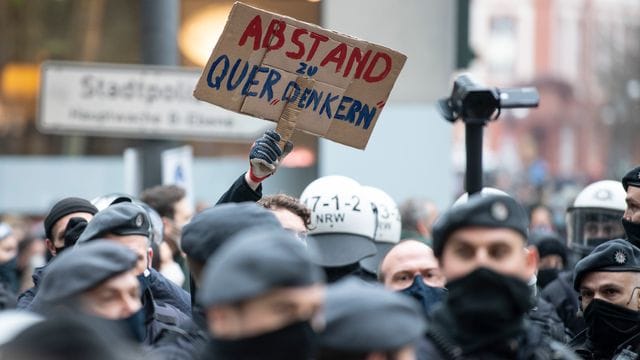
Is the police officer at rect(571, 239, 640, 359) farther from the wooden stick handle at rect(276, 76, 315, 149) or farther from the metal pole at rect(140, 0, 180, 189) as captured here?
the metal pole at rect(140, 0, 180, 189)

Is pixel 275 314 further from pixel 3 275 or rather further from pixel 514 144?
pixel 514 144

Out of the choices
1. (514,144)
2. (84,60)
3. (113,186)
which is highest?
(84,60)

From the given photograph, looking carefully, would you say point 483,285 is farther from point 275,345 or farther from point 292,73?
point 292,73

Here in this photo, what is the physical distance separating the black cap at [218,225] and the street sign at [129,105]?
4.60 m

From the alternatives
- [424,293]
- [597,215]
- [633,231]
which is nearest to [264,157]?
[424,293]

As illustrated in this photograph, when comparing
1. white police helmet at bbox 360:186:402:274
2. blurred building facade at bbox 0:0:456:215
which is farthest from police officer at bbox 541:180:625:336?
blurred building facade at bbox 0:0:456:215

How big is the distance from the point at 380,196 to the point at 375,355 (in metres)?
3.01

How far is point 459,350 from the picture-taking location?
431 cm

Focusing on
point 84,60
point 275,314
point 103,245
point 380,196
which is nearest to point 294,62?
point 380,196

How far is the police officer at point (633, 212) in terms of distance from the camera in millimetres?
7199

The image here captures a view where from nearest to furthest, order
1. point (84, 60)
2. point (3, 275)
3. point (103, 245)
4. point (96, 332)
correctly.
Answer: point (96, 332), point (103, 245), point (3, 275), point (84, 60)

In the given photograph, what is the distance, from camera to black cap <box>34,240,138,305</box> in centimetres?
457

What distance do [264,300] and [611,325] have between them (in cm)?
281

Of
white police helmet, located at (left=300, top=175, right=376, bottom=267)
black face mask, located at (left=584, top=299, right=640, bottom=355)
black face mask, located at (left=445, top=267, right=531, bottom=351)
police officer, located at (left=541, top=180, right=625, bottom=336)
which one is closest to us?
black face mask, located at (left=445, top=267, right=531, bottom=351)
